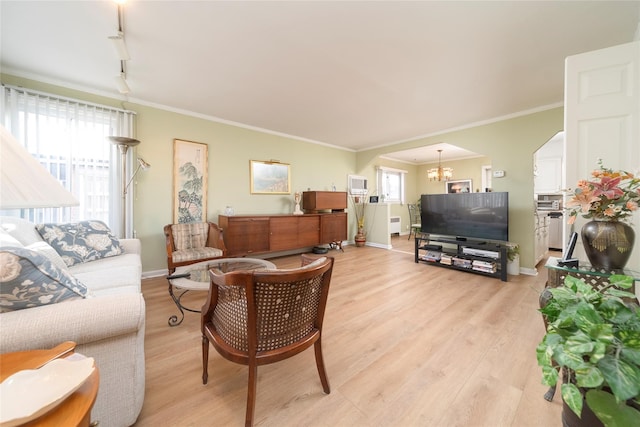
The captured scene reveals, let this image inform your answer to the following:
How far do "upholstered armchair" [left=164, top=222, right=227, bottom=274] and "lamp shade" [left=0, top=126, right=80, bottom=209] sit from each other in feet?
8.28

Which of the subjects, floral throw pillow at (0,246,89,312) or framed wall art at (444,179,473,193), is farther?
framed wall art at (444,179,473,193)

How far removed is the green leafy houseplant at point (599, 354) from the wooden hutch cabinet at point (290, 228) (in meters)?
3.67

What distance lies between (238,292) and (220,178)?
3379 mm

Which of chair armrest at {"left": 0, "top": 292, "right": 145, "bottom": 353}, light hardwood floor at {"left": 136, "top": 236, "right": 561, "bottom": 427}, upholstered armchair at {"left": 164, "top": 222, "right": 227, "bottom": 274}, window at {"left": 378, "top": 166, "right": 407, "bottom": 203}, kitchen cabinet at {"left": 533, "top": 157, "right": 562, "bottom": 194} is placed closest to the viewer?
chair armrest at {"left": 0, "top": 292, "right": 145, "bottom": 353}

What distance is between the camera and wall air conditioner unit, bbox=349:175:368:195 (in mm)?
6180

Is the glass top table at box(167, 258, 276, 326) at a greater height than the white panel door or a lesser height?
lesser

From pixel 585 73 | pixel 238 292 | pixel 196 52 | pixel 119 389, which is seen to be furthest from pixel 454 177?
pixel 119 389

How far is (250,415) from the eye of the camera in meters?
1.11

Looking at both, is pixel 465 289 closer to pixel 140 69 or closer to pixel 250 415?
pixel 250 415

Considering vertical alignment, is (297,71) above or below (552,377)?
above

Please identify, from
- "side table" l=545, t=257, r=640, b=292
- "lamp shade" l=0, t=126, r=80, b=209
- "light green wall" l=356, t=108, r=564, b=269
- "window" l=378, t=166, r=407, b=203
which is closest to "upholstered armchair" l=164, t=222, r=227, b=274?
"lamp shade" l=0, t=126, r=80, b=209

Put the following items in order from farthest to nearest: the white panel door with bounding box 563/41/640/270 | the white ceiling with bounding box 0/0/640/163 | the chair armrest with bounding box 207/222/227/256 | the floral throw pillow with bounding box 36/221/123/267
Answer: the chair armrest with bounding box 207/222/227/256, the floral throw pillow with bounding box 36/221/123/267, the white ceiling with bounding box 0/0/640/163, the white panel door with bounding box 563/41/640/270

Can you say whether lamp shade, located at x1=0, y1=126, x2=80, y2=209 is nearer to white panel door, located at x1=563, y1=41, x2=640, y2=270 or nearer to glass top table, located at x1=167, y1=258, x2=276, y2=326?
glass top table, located at x1=167, y1=258, x2=276, y2=326

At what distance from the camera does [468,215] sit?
3809 millimetres
